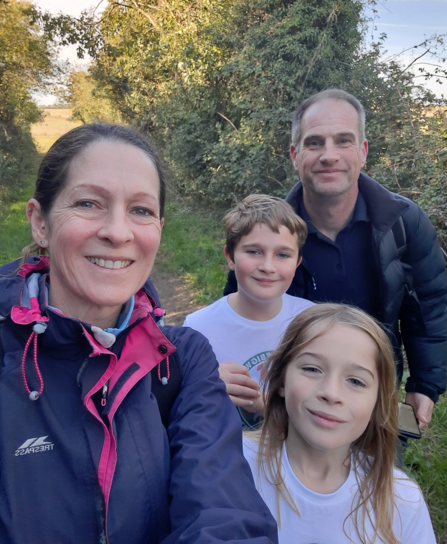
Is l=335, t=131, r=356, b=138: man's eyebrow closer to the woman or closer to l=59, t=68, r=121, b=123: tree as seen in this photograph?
the woman

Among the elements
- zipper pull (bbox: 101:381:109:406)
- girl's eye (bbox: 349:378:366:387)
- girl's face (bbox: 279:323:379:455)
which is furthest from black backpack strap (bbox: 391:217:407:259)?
zipper pull (bbox: 101:381:109:406)

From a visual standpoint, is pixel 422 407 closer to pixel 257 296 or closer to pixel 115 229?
pixel 257 296

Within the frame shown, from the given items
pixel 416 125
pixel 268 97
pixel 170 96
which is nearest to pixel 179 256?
pixel 268 97

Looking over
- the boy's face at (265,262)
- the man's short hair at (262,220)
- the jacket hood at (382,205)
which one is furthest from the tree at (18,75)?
the jacket hood at (382,205)

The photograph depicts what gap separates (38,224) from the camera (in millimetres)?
1365

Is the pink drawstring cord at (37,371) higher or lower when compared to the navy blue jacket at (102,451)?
higher

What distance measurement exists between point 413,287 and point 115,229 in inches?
76.2

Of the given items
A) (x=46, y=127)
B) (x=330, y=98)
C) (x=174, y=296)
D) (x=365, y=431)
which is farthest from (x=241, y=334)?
(x=46, y=127)

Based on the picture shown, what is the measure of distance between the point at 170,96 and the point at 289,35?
394 centimetres

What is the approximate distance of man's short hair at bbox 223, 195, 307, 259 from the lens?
2.24 metres

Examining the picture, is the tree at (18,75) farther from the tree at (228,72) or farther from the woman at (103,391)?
the woman at (103,391)

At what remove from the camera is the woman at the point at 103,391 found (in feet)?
3.36

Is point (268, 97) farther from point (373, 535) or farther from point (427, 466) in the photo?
point (373, 535)

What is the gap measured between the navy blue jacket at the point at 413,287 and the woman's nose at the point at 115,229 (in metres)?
1.38
